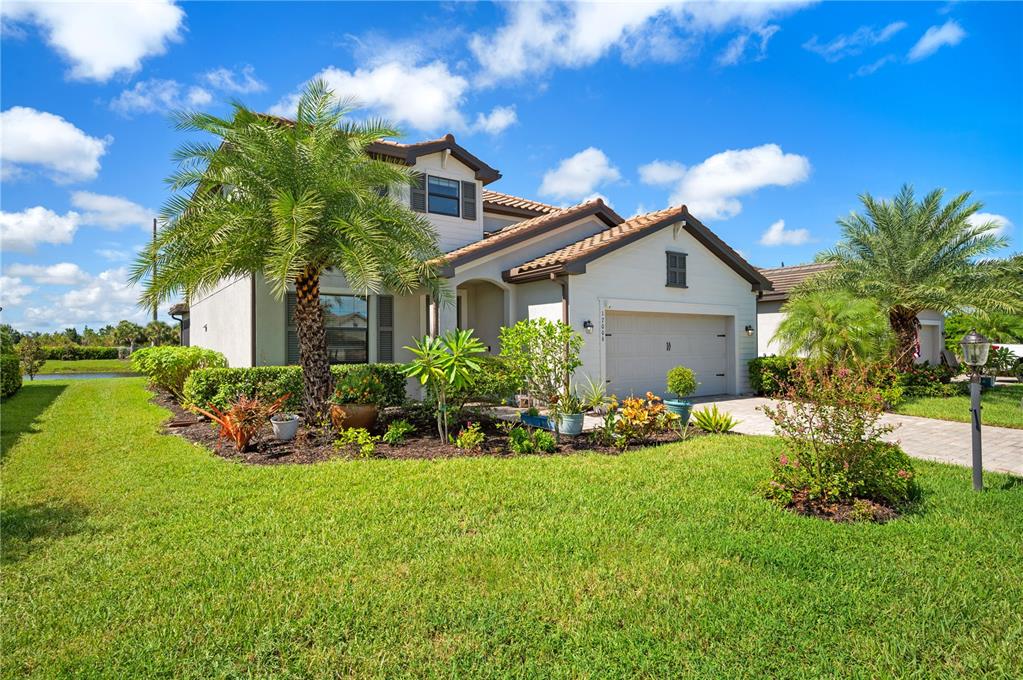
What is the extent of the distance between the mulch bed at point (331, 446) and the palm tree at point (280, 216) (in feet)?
3.34

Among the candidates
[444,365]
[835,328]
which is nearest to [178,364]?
[444,365]

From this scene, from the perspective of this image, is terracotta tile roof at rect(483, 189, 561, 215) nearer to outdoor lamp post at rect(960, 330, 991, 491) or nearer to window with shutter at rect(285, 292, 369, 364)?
window with shutter at rect(285, 292, 369, 364)

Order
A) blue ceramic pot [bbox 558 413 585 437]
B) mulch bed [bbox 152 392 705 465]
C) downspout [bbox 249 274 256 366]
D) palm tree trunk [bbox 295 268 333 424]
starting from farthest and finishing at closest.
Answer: downspout [bbox 249 274 256 366] < palm tree trunk [bbox 295 268 333 424] < blue ceramic pot [bbox 558 413 585 437] < mulch bed [bbox 152 392 705 465]

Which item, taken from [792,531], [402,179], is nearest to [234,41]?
[402,179]

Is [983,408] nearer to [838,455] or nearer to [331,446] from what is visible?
[838,455]

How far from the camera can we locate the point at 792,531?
4.80 meters

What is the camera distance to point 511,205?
697 inches

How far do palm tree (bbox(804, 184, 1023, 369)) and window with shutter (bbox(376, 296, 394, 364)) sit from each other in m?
14.1

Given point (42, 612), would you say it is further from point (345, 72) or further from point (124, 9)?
point (345, 72)

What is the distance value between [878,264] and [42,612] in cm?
2009

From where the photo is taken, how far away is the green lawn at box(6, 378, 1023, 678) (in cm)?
301

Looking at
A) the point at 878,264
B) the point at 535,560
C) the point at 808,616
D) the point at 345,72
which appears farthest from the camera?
the point at 878,264

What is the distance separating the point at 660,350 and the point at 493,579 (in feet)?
41.4

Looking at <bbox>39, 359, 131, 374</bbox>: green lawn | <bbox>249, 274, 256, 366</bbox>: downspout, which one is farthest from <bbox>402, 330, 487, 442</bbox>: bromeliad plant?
<bbox>39, 359, 131, 374</bbox>: green lawn
